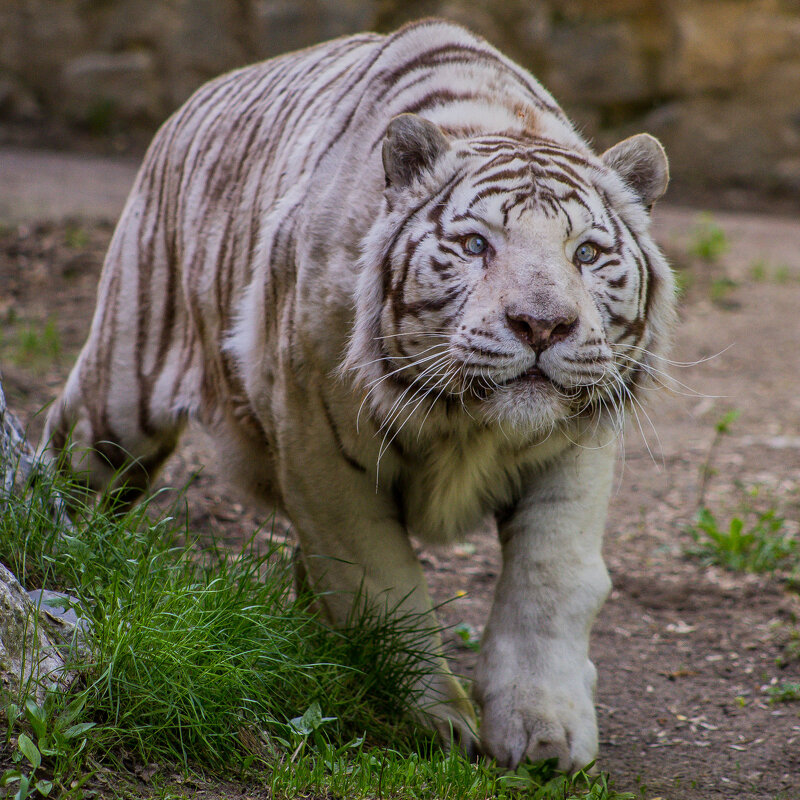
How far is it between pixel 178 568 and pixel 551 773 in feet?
3.20

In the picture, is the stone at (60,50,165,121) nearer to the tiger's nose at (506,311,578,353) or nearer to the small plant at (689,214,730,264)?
the small plant at (689,214,730,264)

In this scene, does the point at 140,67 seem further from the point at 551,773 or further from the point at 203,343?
the point at 551,773

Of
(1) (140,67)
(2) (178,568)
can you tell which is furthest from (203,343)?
(1) (140,67)

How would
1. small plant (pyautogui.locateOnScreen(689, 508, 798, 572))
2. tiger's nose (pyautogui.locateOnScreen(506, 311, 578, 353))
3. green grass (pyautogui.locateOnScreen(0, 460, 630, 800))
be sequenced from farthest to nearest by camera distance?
small plant (pyautogui.locateOnScreen(689, 508, 798, 572)), tiger's nose (pyautogui.locateOnScreen(506, 311, 578, 353)), green grass (pyautogui.locateOnScreen(0, 460, 630, 800))

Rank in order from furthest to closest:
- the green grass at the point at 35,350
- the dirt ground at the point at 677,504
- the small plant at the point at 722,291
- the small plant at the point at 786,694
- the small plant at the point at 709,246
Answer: the small plant at the point at 709,246, the small plant at the point at 722,291, the green grass at the point at 35,350, the small plant at the point at 786,694, the dirt ground at the point at 677,504

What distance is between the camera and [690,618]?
11.9 ft

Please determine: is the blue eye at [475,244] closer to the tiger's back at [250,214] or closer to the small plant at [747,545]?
the tiger's back at [250,214]

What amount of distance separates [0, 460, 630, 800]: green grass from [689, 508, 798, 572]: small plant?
1.65 meters

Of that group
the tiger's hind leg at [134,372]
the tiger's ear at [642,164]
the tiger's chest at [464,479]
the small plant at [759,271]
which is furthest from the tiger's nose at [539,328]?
the small plant at [759,271]

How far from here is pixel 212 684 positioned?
2.17 metres

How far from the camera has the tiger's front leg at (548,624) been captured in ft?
8.10

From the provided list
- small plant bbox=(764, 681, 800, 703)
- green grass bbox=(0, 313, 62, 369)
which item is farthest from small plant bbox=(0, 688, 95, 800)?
green grass bbox=(0, 313, 62, 369)

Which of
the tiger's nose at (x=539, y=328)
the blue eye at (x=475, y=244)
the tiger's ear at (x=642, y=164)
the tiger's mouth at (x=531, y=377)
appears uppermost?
the tiger's ear at (x=642, y=164)

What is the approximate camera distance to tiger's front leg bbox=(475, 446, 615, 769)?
8.10 feet
